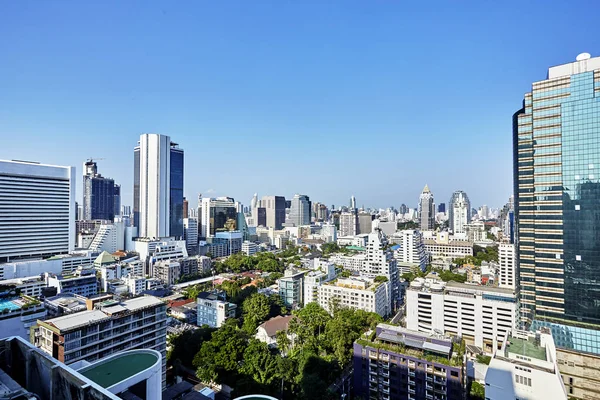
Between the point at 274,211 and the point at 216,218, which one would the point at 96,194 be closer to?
the point at 216,218

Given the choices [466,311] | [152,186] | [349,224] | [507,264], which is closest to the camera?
[466,311]

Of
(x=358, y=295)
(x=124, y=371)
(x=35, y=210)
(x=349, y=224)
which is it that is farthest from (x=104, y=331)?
(x=349, y=224)

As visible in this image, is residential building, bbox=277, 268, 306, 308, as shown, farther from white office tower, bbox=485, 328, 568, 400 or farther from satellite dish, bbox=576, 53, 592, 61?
satellite dish, bbox=576, 53, 592, 61

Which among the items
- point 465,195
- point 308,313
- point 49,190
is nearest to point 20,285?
point 49,190

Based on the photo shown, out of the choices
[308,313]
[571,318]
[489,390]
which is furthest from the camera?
[308,313]

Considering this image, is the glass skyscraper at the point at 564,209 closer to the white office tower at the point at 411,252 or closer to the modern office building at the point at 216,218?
the white office tower at the point at 411,252

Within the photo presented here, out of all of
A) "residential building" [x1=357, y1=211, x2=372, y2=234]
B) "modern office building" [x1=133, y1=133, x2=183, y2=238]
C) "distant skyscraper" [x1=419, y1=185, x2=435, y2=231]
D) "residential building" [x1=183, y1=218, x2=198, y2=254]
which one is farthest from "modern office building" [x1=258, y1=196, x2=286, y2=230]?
"modern office building" [x1=133, y1=133, x2=183, y2=238]

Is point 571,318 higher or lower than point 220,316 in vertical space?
higher

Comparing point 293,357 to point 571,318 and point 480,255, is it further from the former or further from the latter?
point 480,255
